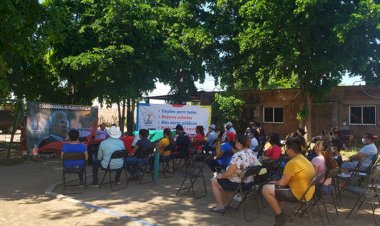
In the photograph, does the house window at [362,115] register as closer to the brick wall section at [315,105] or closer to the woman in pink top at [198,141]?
the brick wall section at [315,105]

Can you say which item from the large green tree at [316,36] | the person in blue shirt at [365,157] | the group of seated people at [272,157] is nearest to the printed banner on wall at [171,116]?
the group of seated people at [272,157]

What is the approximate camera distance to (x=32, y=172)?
1058 centimetres

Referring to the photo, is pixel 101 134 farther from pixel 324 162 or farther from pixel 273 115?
pixel 273 115

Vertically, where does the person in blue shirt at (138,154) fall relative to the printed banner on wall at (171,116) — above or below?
below

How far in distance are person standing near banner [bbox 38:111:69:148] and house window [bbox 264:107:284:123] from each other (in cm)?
1619

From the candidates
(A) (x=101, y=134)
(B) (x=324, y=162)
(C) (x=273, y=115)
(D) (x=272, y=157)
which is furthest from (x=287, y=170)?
(C) (x=273, y=115)

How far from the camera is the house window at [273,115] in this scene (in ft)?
86.5

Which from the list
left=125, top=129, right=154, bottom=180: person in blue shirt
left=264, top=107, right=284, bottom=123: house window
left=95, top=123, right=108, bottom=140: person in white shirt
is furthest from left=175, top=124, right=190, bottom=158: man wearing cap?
left=264, top=107, right=284, bottom=123: house window

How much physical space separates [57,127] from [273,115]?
16638mm

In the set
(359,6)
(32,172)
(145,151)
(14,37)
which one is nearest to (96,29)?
(14,37)

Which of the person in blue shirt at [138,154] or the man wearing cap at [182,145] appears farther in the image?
the man wearing cap at [182,145]

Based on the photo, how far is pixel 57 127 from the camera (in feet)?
44.0

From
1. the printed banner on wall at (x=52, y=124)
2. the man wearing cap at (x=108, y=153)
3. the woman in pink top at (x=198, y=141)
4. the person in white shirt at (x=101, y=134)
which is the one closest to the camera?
the man wearing cap at (x=108, y=153)

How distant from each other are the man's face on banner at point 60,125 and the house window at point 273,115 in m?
16.2
